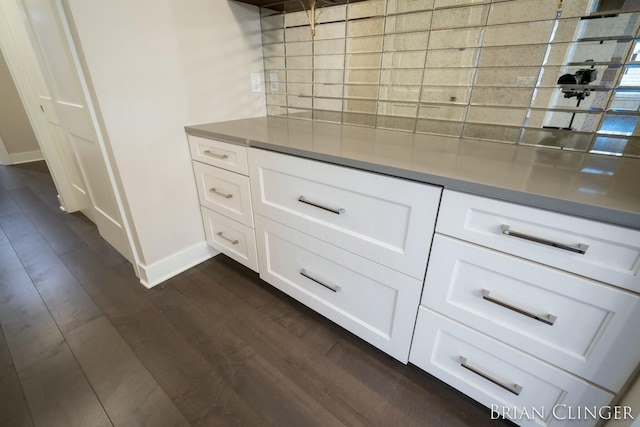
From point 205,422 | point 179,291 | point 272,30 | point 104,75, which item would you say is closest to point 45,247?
point 179,291

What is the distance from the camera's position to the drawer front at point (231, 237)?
1.49 m

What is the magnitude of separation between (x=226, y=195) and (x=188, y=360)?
78 cm

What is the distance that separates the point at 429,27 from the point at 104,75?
4.61 feet

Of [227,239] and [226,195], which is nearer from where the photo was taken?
[226,195]

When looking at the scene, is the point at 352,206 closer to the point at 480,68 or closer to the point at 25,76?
the point at 480,68

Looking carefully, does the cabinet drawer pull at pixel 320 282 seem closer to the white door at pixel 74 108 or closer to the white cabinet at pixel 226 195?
the white cabinet at pixel 226 195

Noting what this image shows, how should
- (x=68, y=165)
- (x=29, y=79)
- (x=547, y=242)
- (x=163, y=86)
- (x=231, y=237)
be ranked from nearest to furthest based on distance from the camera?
1. (x=547, y=242)
2. (x=163, y=86)
3. (x=231, y=237)
4. (x=29, y=79)
5. (x=68, y=165)

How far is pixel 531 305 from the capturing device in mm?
751

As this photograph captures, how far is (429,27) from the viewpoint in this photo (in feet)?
3.95

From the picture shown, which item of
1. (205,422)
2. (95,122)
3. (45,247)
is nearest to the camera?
(205,422)

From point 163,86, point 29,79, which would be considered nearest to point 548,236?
point 163,86

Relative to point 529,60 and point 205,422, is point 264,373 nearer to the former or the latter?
point 205,422

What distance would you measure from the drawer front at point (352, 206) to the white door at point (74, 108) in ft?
2.64

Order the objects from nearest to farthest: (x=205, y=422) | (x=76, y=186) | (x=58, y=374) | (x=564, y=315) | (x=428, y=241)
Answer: (x=564, y=315)
(x=428, y=241)
(x=205, y=422)
(x=58, y=374)
(x=76, y=186)
